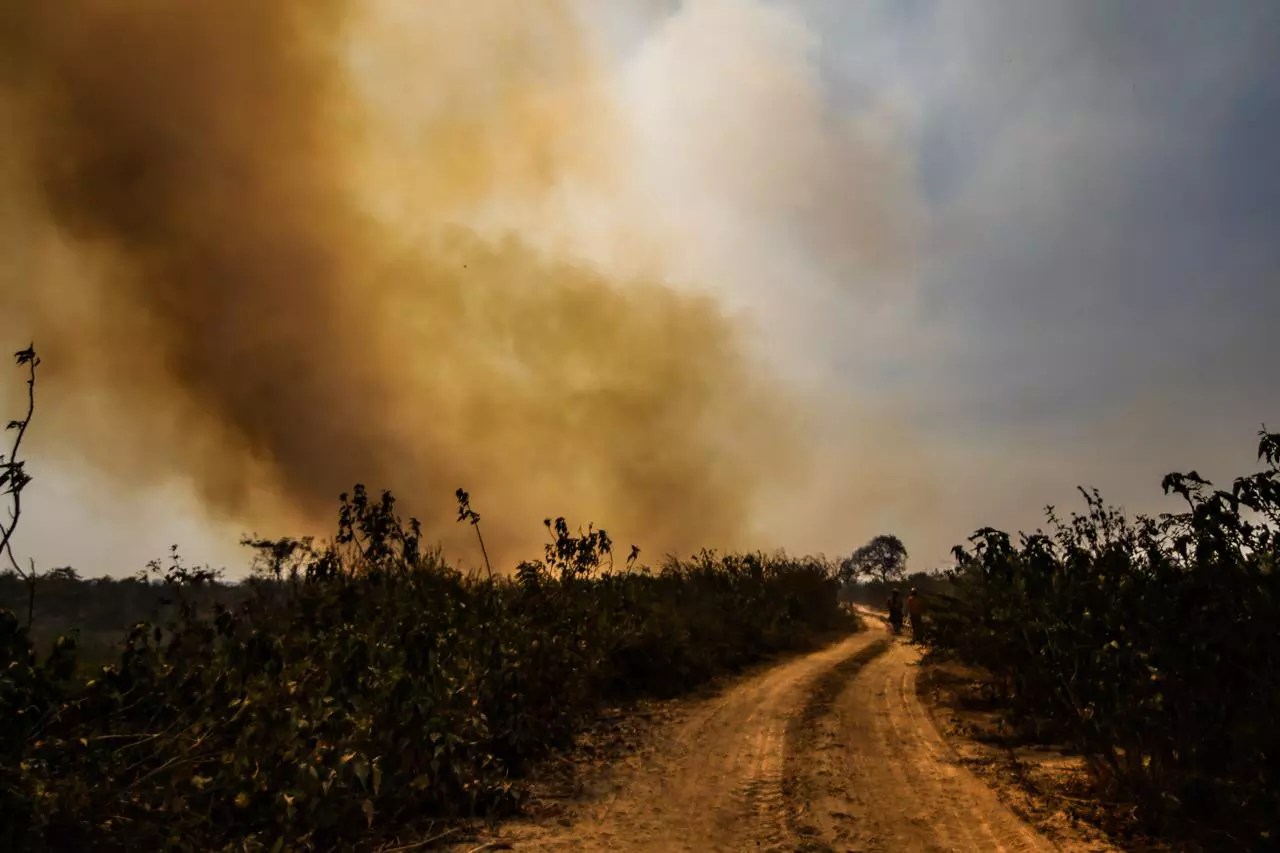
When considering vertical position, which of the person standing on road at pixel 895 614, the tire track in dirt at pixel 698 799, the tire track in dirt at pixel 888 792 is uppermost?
the person standing on road at pixel 895 614

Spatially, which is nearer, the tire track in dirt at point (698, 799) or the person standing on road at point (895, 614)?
the tire track in dirt at point (698, 799)

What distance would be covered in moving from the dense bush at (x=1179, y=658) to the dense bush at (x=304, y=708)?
18.1ft

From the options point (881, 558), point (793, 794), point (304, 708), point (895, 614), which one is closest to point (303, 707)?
point (304, 708)

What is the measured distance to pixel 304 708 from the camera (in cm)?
612

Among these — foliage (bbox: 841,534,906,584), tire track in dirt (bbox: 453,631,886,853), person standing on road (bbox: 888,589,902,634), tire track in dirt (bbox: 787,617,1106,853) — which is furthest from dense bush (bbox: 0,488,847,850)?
foliage (bbox: 841,534,906,584)

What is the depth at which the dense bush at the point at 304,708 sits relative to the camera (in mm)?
4641

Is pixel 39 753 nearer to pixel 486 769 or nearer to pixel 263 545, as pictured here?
pixel 486 769

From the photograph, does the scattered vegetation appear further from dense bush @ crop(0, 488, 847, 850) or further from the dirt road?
the dirt road

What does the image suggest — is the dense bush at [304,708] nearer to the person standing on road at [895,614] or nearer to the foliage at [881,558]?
the person standing on road at [895,614]

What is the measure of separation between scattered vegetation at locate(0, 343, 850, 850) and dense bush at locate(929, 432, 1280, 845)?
5.57 meters

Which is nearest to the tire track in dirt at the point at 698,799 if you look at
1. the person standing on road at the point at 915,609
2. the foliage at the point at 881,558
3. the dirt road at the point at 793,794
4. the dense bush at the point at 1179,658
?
the dirt road at the point at 793,794

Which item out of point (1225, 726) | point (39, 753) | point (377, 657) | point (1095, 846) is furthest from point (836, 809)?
point (39, 753)

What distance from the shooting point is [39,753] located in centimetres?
450

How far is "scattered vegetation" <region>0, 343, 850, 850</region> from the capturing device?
4652mm
